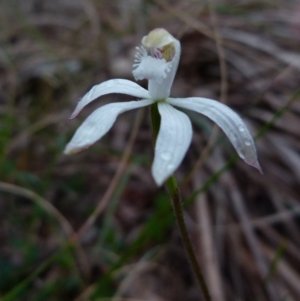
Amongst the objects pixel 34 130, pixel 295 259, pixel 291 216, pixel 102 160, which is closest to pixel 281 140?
pixel 291 216

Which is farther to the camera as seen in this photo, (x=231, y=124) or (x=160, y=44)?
(x=160, y=44)

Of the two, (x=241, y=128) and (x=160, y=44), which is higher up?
(x=160, y=44)

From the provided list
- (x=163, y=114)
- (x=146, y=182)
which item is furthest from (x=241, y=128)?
(x=146, y=182)

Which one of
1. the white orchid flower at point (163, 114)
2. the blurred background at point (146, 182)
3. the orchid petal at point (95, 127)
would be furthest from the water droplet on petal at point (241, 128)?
the blurred background at point (146, 182)

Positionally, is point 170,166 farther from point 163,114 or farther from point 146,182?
point 146,182

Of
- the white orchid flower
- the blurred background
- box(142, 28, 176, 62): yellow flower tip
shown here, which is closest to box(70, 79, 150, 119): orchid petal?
the white orchid flower
